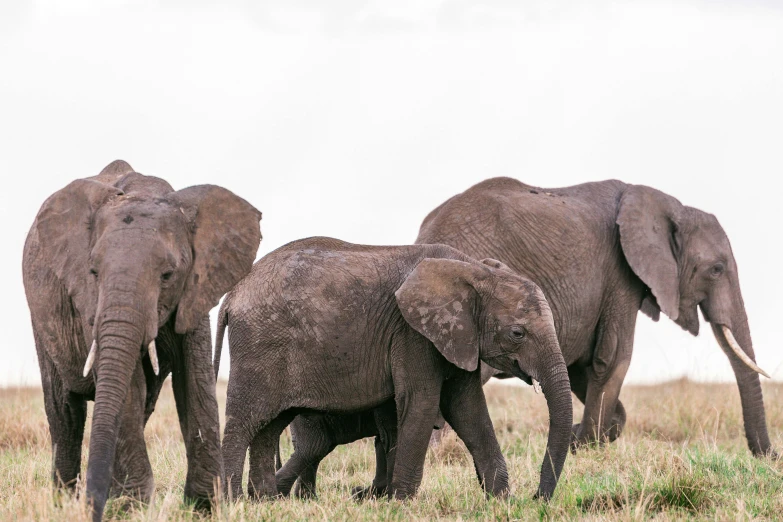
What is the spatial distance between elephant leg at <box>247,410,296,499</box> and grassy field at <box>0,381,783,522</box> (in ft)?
1.38

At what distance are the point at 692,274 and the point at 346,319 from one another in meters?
4.75

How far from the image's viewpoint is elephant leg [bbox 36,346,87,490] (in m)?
7.77

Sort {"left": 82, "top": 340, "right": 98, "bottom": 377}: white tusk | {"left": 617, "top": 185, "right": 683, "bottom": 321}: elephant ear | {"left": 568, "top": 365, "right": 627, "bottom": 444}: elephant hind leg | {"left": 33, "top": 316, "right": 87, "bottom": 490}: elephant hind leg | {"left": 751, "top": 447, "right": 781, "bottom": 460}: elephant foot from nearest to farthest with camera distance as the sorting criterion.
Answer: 1. {"left": 82, "top": 340, "right": 98, "bottom": 377}: white tusk
2. {"left": 33, "top": 316, "right": 87, "bottom": 490}: elephant hind leg
3. {"left": 751, "top": 447, "right": 781, "bottom": 460}: elephant foot
4. {"left": 568, "top": 365, "right": 627, "bottom": 444}: elephant hind leg
5. {"left": 617, "top": 185, "right": 683, "bottom": 321}: elephant ear

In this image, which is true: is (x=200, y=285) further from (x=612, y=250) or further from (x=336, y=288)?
(x=612, y=250)

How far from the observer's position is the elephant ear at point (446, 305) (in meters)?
8.84

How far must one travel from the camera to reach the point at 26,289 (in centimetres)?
763

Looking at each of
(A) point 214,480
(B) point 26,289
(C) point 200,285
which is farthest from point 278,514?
(B) point 26,289

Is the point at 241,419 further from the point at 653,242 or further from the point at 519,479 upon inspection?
the point at 653,242

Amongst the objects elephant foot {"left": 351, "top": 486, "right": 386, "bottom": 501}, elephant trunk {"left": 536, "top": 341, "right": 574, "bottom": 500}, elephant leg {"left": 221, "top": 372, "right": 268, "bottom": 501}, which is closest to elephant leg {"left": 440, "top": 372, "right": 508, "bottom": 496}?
elephant trunk {"left": 536, "top": 341, "right": 574, "bottom": 500}

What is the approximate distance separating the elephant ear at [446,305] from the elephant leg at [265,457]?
1158 millimetres

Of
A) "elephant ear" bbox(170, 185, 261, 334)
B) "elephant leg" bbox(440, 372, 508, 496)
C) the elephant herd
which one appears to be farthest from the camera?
"elephant leg" bbox(440, 372, 508, 496)

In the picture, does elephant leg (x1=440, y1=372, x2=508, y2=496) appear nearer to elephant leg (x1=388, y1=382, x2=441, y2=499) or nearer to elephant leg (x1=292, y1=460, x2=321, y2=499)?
elephant leg (x1=388, y1=382, x2=441, y2=499)

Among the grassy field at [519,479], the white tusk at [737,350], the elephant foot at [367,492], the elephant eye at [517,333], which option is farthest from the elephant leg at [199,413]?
the white tusk at [737,350]

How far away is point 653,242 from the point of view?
39.7 feet
